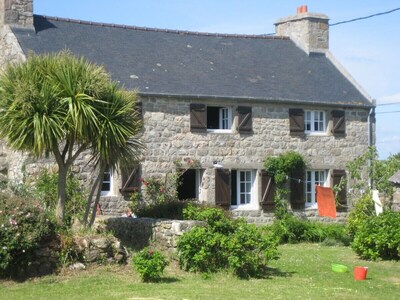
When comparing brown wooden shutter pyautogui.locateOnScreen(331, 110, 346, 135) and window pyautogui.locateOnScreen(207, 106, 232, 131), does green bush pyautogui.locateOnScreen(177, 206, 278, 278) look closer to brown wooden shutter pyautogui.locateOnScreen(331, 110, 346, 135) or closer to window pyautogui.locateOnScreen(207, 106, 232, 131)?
window pyautogui.locateOnScreen(207, 106, 232, 131)

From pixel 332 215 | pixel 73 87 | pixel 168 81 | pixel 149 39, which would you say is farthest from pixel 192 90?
pixel 73 87

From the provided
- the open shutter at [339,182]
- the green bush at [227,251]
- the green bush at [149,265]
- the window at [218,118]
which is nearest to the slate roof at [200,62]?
the window at [218,118]

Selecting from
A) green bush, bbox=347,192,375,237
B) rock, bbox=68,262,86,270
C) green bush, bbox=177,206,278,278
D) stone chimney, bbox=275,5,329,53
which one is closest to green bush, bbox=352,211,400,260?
green bush, bbox=177,206,278,278

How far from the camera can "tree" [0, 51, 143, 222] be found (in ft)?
50.0

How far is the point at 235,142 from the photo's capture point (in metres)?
24.7

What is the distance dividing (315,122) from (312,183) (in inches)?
76.5

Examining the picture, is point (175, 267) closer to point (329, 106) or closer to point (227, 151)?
point (227, 151)

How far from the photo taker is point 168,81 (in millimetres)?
23984

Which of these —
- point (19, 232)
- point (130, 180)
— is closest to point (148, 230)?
point (19, 232)

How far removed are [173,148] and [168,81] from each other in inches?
78.1

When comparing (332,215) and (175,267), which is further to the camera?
(332,215)

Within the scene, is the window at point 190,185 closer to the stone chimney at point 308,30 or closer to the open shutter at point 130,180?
the open shutter at point 130,180

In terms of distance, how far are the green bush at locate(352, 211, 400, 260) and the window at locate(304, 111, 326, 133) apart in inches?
313

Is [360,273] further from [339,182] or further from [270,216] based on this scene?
[339,182]
